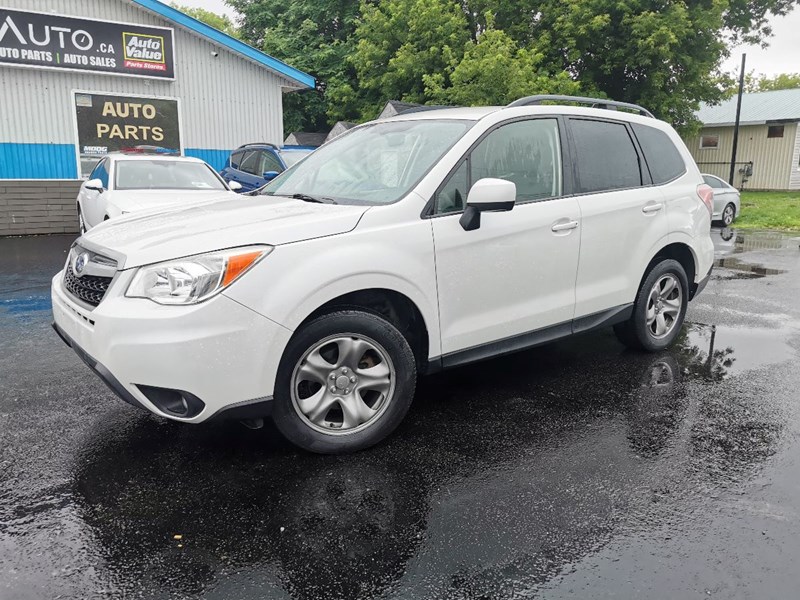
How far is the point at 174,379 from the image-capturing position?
2975mm

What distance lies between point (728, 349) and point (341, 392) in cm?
375

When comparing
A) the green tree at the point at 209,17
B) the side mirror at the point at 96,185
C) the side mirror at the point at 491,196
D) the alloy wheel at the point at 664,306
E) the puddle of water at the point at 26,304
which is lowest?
the puddle of water at the point at 26,304

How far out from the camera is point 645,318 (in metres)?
5.08

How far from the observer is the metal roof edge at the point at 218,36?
1515 centimetres

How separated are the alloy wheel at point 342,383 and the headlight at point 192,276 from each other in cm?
54

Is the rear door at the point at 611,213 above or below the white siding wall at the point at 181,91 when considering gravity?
below

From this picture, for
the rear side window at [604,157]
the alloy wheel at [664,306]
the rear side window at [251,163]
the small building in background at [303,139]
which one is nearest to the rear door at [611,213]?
the rear side window at [604,157]

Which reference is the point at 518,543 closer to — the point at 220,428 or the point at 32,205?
the point at 220,428

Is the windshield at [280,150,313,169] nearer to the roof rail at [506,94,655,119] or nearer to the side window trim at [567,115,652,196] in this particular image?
the roof rail at [506,94,655,119]

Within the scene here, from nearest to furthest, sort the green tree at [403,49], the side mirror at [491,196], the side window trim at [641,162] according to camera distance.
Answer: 1. the side mirror at [491,196]
2. the side window trim at [641,162]
3. the green tree at [403,49]

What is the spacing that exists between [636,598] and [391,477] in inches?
50.0

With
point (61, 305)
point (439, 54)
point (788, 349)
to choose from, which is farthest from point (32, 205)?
point (439, 54)

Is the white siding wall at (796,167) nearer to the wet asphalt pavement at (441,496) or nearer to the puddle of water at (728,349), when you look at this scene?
the puddle of water at (728,349)

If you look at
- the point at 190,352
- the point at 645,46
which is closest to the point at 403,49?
the point at 645,46
